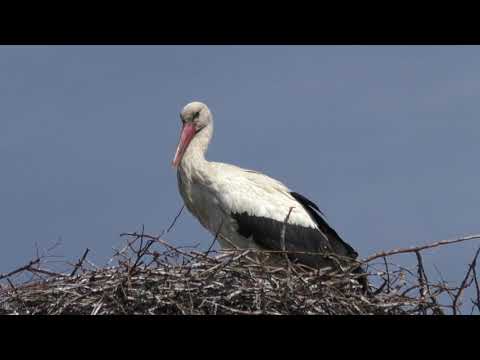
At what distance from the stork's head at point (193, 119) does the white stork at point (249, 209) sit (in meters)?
0.20

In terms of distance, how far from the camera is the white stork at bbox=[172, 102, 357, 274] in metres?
7.57

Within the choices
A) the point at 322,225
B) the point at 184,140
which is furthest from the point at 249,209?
the point at 184,140

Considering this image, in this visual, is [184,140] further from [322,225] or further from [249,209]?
[322,225]

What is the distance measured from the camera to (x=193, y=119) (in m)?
8.41

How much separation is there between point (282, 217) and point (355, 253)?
704 millimetres

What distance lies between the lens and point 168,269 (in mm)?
5613

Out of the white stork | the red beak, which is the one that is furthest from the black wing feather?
the red beak

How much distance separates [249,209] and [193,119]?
1322 millimetres

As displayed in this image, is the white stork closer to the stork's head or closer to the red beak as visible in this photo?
the red beak

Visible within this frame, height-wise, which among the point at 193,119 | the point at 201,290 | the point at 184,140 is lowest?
the point at 201,290
